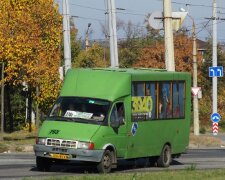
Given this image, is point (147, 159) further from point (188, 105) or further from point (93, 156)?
point (93, 156)

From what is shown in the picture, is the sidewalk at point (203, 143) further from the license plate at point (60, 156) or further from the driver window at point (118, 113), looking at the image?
the license plate at point (60, 156)

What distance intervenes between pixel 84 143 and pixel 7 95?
27497mm

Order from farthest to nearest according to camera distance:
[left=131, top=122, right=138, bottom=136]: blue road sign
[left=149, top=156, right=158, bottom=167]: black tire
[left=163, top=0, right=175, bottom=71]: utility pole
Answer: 1. [left=163, top=0, right=175, bottom=71]: utility pole
2. [left=149, top=156, right=158, bottom=167]: black tire
3. [left=131, top=122, right=138, bottom=136]: blue road sign

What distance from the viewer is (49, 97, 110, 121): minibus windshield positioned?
846 inches

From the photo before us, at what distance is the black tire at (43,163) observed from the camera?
2144 centimetres

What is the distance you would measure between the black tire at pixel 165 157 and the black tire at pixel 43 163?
429 cm

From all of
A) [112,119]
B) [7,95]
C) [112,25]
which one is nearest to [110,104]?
[112,119]

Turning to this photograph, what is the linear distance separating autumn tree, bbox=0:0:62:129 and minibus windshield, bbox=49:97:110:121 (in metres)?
17.1

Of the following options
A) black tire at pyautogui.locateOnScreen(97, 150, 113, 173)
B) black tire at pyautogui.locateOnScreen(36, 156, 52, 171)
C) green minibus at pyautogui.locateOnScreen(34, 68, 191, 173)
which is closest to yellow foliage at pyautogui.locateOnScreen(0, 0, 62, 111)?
green minibus at pyautogui.locateOnScreen(34, 68, 191, 173)

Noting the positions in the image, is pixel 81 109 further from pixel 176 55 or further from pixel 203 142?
pixel 176 55

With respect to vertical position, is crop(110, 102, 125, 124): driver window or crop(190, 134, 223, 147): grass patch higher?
crop(110, 102, 125, 124): driver window

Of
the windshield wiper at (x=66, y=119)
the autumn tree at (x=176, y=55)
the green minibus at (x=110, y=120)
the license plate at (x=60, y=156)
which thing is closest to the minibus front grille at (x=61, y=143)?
the green minibus at (x=110, y=120)

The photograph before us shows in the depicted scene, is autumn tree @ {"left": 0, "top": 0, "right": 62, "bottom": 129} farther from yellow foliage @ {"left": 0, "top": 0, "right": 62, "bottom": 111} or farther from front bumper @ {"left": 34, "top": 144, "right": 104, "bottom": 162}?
front bumper @ {"left": 34, "top": 144, "right": 104, "bottom": 162}

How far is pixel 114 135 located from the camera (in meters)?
21.7
